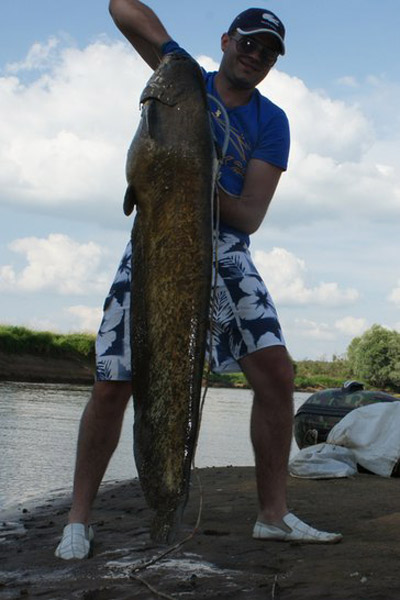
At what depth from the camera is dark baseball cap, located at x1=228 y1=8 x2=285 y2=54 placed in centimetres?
385

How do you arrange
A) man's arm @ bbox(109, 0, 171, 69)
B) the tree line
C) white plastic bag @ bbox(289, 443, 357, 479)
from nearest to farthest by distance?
1. man's arm @ bbox(109, 0, 171, 69)
2. white plastic bag @ bbox(289, 443, 357, 479)
3. the tree line

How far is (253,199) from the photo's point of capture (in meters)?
4.08

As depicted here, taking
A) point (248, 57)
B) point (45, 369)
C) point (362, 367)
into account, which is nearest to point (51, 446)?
point (248, 57)

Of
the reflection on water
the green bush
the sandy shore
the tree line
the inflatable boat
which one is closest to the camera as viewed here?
the sandy shore

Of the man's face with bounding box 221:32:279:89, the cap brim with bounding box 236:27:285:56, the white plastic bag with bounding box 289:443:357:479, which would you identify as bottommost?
the white plastic bag with bounding box 289:443:357:479

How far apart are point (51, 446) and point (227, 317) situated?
22.3ft

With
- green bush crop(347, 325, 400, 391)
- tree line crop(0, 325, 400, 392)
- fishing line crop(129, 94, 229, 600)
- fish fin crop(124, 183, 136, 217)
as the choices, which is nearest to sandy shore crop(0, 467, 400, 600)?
fishing line crop(129, 94, 229, 600)

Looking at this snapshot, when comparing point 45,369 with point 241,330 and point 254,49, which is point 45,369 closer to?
point 241,330

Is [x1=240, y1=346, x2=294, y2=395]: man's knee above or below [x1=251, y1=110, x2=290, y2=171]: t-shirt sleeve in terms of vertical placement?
below

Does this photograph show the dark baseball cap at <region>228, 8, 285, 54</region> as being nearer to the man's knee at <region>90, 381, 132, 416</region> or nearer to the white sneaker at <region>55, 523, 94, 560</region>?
the man's knee at <region>90, 381, 132, 416</region>

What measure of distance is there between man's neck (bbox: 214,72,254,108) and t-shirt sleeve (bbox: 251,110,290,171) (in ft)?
0.58

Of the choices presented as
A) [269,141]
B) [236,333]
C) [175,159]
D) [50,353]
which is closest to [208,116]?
[175,159]

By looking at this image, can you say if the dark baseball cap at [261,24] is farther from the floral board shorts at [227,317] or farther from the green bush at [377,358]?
the green bush at [377,358]

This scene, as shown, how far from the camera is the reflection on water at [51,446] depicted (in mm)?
7742
